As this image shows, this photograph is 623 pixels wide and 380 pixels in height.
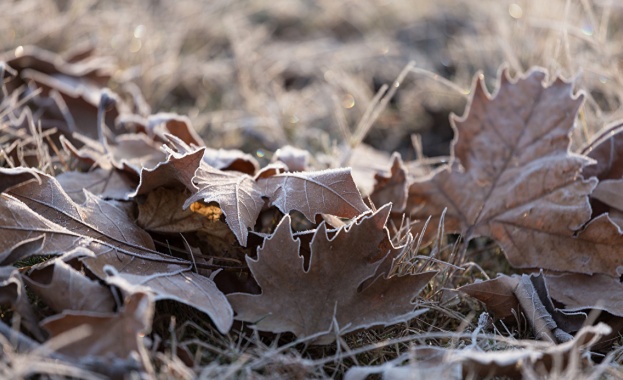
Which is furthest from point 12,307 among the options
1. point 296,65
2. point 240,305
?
point 296,65

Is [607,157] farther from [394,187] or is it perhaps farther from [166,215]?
[166,215]

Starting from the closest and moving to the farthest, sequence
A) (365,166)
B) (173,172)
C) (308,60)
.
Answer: (173,172) → (365,166) → (308,60)

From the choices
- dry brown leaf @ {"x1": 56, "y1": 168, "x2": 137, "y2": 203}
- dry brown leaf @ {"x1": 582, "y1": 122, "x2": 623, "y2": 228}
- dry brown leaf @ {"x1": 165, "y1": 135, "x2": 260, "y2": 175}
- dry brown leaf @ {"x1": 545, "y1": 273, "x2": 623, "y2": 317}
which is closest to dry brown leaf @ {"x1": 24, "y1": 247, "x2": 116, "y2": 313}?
dry brown leaf @ {"x1": 56, "y1": 168, "x2": 137, "y2": 203}

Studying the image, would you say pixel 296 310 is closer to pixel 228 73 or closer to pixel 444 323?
pixel 444 323

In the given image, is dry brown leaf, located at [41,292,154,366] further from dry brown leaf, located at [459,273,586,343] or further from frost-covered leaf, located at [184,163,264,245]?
dry brown leaf, located at [459,273,586,343]

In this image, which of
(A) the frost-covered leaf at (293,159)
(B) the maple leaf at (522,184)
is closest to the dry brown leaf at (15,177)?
(A) the frost-covered leaf at (293,159)

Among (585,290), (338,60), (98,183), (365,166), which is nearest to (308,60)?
(338,60)
